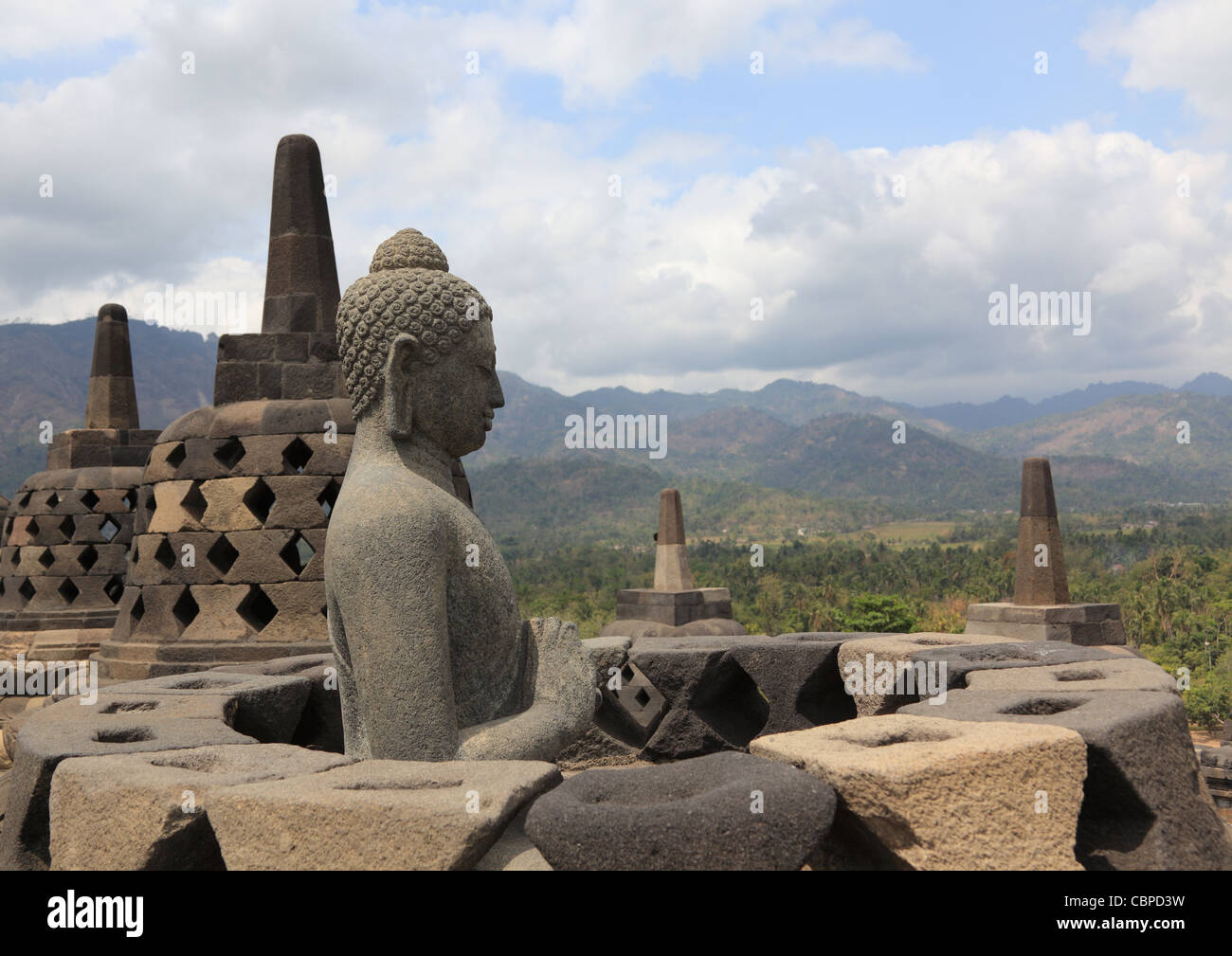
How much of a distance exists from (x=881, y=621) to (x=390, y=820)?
1496 cm

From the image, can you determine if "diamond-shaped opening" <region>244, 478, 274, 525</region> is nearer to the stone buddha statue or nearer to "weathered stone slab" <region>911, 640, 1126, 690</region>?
the stone buddha statue

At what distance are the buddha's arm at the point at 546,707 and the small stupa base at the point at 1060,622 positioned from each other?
→ 8.40m

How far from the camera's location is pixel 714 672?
4.96 m

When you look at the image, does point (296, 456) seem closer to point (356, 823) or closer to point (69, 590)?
point (356, 823)

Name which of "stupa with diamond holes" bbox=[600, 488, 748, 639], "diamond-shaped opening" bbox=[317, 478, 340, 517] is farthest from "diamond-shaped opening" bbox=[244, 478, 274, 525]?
"stupa with diamond holes" bbox=[600, 488, 748, 639]

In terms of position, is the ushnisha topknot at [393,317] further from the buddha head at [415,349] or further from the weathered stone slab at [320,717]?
the weathered stone slab at [320,717]

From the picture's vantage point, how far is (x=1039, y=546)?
11.2 m

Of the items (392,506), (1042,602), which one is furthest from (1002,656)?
(1042,602)

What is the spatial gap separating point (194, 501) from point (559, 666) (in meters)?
3.88

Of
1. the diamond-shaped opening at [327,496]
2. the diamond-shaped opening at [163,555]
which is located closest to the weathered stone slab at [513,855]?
the diamond-shaped opening at [327,496]

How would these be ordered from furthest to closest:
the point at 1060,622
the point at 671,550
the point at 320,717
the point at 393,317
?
the point at 671,550 < the point at 1060,622 < the point at 320,717 < the point at 393,317

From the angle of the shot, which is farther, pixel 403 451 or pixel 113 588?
pixel 113 588
